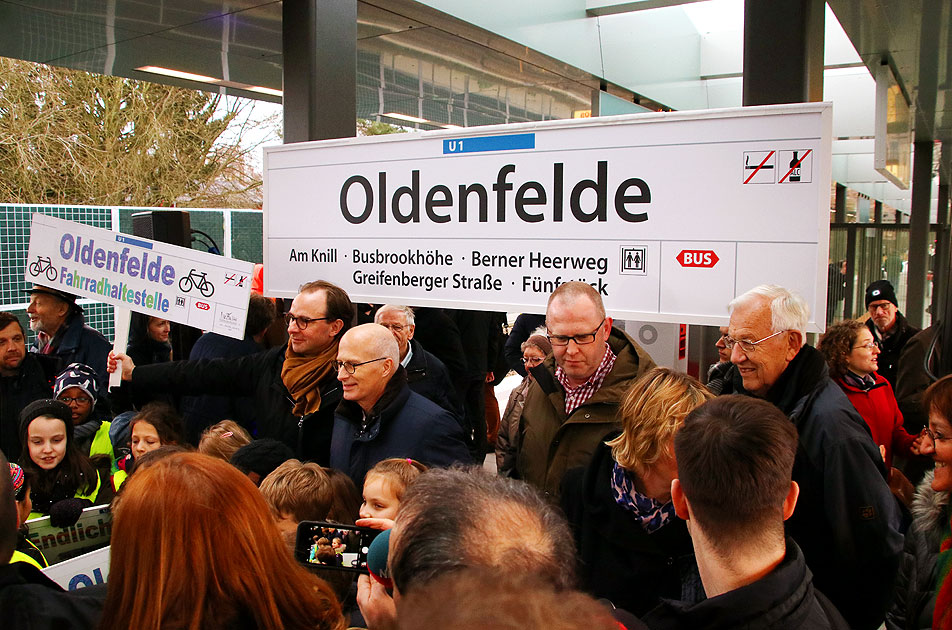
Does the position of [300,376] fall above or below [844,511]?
above

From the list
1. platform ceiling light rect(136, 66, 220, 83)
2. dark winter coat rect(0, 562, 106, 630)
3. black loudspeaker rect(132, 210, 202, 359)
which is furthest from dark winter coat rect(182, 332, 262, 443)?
platform ceiling light rect(136, 66, 220, 83)

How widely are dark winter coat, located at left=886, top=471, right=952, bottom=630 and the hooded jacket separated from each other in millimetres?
947

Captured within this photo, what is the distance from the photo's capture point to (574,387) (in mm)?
2920

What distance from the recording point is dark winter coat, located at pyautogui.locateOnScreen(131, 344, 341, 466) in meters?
3.46

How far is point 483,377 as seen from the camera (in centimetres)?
651

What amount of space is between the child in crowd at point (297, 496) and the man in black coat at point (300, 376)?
0.81 meters

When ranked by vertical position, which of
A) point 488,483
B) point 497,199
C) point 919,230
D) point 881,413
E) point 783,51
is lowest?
point 881,413

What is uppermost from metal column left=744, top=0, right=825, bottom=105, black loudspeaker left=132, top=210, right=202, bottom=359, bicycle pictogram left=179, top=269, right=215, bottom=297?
metal column left=744, top=0, right=825, bottom=105

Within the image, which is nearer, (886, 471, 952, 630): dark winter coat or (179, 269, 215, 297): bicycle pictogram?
(886, 471, 952, 630): dark winter coat

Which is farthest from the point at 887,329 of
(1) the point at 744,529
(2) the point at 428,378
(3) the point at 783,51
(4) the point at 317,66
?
(1) the point at 744,529

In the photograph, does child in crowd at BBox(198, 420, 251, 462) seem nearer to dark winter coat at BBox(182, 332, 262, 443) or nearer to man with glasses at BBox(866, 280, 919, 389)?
dark winter coat at BBox(182, 332, 262, 443)

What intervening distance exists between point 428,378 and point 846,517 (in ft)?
7.76

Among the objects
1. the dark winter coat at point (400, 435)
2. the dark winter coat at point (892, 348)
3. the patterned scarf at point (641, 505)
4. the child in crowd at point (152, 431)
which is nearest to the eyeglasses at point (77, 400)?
the child in crowd at point (152, 431)

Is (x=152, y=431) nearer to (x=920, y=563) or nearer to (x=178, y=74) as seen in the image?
(x=920, y=563)
